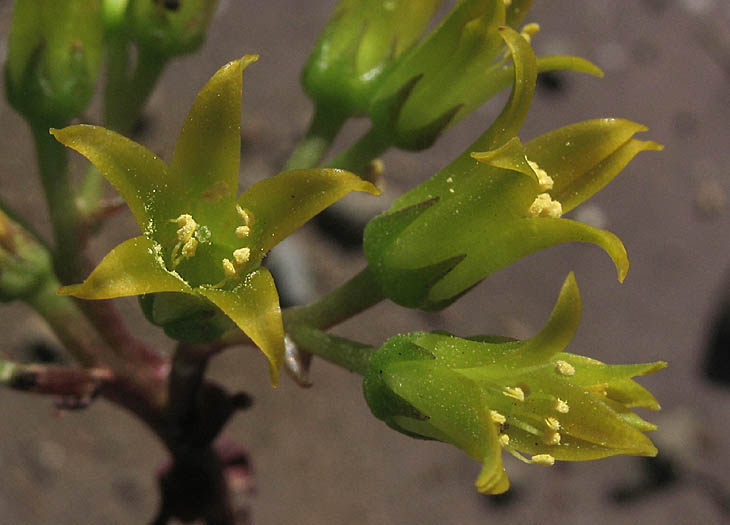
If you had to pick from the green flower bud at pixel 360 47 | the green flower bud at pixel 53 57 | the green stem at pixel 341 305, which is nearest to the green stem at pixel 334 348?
the green stem at pixel 341 305

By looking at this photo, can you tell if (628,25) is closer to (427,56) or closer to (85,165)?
(85,165)

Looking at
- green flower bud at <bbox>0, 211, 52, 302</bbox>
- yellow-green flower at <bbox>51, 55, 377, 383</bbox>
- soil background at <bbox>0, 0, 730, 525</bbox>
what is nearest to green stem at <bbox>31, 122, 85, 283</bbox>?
green flower bud at <bbox>0, 211, 52, 302</bbox>

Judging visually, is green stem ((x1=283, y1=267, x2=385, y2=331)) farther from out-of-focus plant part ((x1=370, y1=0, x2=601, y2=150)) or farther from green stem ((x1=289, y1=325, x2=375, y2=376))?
out-of-focus plant part ((x1=370, y1=0, x2=601, y2=150))

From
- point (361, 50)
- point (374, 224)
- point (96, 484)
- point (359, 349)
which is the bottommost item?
point (96, 484)

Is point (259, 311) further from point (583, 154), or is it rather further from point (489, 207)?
point (583, 154)

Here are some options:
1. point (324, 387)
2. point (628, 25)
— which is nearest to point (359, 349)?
point (324, 387)

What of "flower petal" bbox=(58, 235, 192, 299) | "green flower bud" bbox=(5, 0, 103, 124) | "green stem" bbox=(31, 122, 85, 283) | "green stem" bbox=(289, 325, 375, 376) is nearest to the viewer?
"flower petal" bbox=(58, 235, 192, 299)

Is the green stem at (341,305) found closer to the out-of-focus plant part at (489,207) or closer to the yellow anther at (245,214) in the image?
the out-of-focus plant part at (489,207)
